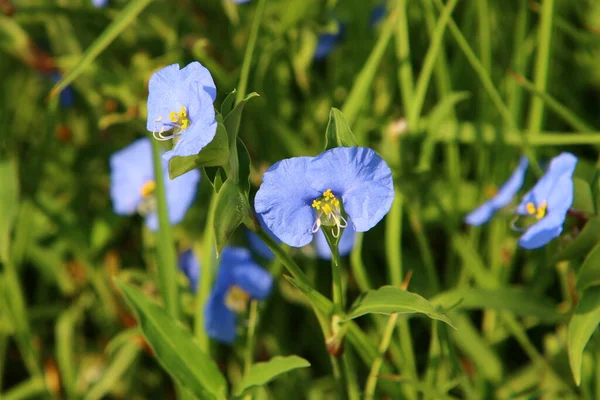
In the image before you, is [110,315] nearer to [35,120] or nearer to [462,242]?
[35,120]

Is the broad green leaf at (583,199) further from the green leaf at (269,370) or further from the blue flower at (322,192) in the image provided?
the green leaf at (269,370)

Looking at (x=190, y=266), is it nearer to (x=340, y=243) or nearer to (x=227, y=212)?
(x=340, y=243)

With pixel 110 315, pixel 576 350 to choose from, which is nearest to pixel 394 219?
pixel 576 350

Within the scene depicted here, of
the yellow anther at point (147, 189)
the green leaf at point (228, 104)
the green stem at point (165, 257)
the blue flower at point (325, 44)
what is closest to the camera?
the green leaf at point (228, 104)

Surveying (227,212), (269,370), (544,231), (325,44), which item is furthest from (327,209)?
(325,44)

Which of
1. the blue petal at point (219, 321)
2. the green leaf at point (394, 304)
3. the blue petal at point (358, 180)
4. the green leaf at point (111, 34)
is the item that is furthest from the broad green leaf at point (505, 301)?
the green leaf at point (111, 34)

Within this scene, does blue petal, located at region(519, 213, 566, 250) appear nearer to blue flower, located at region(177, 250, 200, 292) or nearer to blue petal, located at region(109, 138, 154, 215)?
blue flower, located at region(177, 250, 200, 292)
